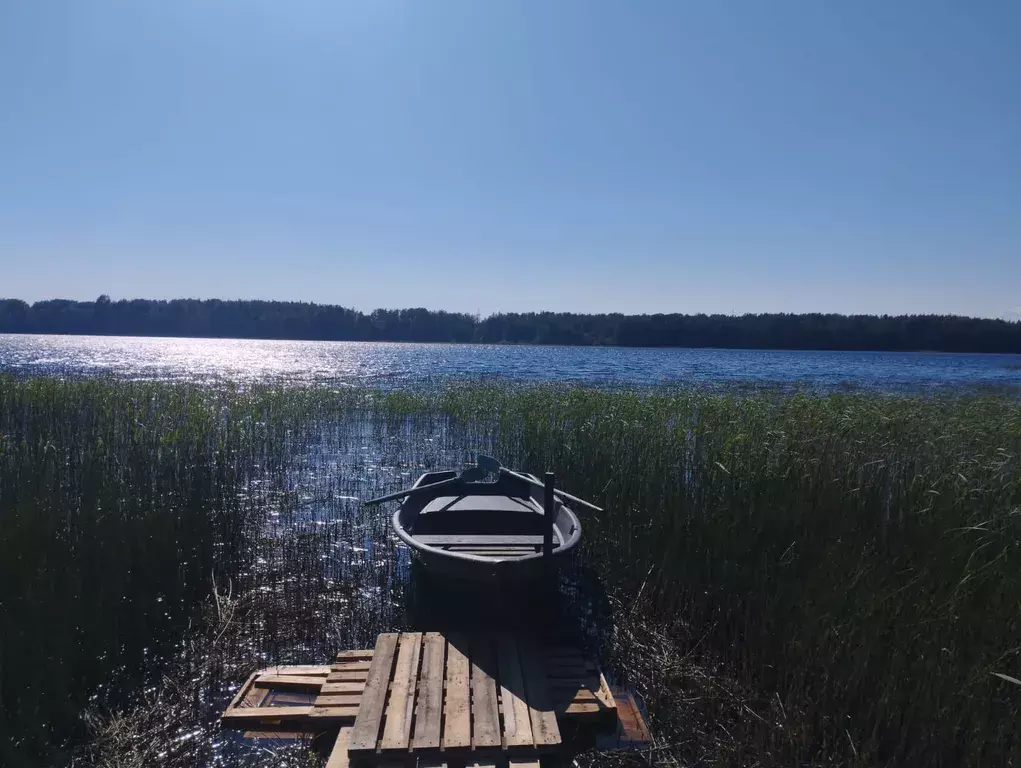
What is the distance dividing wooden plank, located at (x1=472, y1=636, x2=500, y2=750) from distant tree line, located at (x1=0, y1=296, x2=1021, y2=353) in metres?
82.5

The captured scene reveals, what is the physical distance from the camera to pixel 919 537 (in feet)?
17.7

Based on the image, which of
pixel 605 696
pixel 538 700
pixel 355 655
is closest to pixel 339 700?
pixel 355 655

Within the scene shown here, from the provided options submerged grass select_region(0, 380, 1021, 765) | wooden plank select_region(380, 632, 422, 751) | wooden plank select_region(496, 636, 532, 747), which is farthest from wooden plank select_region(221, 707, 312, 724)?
wooden plank select_region(496, 636, 532, 747)

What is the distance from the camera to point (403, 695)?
3.92 meters

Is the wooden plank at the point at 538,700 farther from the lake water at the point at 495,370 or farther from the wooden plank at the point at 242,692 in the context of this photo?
the lake water at the point at 495,370

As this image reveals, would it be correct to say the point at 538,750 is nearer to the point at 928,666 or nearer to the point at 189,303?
the point at 928,666

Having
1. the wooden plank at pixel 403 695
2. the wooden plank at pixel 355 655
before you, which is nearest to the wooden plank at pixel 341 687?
the wooden plank at pixel 403 695

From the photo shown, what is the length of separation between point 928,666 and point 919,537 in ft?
6.93

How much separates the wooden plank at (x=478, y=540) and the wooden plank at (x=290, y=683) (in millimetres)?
1723

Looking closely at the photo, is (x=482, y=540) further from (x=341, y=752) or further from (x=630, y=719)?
(x=341, y=752)

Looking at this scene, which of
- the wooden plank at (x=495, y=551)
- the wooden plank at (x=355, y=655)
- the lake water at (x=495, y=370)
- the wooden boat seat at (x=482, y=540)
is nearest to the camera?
the wooden plank at (x=355, y=655)

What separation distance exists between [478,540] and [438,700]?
2.26 meters

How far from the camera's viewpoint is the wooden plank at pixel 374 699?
11.3ft

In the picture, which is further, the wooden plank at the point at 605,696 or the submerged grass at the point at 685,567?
the wooden plank at the point at 605,696
